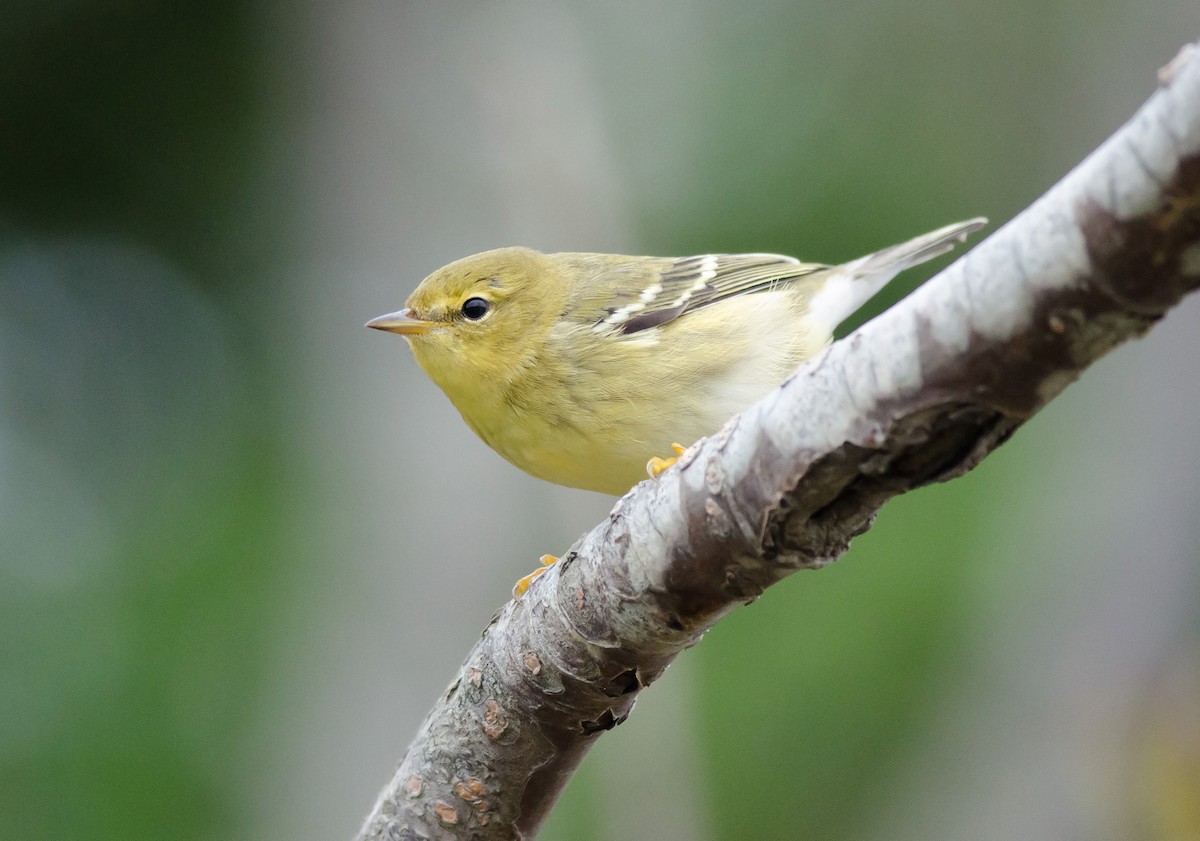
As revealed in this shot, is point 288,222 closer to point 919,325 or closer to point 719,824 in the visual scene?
point 719,824

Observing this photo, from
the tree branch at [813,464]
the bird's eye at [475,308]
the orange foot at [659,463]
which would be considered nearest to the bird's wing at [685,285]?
the bird's eye at [475,308]

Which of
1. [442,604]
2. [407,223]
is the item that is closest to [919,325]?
[442,604]

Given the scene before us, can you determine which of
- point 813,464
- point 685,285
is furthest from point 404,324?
point 813,464

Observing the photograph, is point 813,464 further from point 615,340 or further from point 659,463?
point 615,340

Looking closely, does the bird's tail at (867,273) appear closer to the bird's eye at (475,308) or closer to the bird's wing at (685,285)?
the bird's wing at (685,285)

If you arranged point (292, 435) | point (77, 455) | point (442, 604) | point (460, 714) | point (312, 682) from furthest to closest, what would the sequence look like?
point (77, 455) < point (292, 435) < point (312, 682) < point (442, 604) < point (460, 714)
